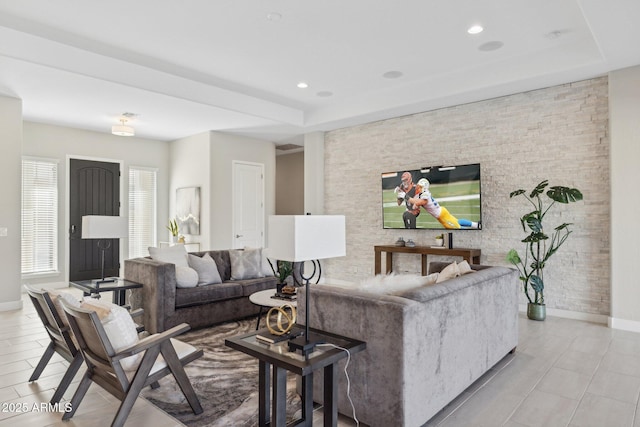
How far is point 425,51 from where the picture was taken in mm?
4457

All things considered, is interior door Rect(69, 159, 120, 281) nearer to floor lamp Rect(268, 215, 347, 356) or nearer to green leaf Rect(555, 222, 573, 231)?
floor lamp Rect(268, 215, 347, 356)

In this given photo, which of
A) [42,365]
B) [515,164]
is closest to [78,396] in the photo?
[42,365]

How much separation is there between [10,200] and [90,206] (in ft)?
6.58

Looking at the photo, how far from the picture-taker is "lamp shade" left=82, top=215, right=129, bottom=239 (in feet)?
12.8

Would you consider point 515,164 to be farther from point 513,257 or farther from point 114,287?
point 114,287

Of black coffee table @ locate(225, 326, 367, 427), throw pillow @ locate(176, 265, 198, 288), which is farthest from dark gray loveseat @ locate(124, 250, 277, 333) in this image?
black coffee table @ locate(225, 326, 367, 427)

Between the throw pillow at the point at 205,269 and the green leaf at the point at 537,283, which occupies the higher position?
the throw pillow at the point at 205,269

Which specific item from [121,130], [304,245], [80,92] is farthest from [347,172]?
[304,245]

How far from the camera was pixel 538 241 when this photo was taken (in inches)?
183

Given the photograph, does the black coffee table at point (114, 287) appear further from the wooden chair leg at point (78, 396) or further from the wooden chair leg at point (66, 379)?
the wooden chair leg at point (78, 396)

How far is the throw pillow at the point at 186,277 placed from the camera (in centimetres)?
433

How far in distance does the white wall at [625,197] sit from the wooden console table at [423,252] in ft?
4.94

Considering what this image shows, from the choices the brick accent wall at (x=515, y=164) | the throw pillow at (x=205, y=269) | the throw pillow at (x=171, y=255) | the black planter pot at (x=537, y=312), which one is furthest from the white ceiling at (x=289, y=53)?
the black planter pot at (x=537, y=312)

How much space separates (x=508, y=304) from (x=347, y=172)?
4240mm
